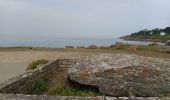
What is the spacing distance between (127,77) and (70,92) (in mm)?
1382

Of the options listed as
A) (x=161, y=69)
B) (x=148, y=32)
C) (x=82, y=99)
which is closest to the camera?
(x=82, y=99)

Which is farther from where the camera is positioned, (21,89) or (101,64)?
(101,64)

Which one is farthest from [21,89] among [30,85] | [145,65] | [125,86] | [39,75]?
[145,65]

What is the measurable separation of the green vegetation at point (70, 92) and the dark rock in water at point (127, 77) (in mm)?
185

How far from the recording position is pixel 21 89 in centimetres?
760

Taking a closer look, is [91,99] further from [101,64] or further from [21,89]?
[101,64]

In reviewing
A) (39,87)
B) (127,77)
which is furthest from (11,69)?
(127,77)

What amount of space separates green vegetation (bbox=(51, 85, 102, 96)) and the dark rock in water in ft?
0.61

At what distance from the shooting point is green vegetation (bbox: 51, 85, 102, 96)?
330 inches

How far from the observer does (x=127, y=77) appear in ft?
27.9

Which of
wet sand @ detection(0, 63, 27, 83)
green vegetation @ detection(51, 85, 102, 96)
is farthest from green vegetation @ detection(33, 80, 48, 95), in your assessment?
wet sand @ detection(0, 63, 27, 83)

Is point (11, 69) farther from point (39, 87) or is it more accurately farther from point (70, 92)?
point (70, 92)

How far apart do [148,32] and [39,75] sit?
537 ft

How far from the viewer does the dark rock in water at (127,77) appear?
8.30m
